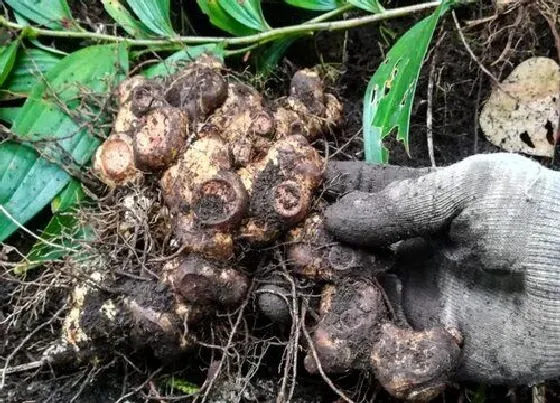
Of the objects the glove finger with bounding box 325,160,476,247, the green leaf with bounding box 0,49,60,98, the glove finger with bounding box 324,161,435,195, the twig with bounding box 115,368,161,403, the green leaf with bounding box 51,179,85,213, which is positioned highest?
the green leaf with bounding box 0,49,60,98

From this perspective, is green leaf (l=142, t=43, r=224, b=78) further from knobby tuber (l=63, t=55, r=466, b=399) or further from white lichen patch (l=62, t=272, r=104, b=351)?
white lichen patch (l=62, t=272, r=104, b=351)

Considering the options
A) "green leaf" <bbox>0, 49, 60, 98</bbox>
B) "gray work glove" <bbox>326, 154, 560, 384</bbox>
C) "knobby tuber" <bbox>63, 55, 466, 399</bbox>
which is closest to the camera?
"gray work glove" <bbox>326, 154, 560, 384</bbox>

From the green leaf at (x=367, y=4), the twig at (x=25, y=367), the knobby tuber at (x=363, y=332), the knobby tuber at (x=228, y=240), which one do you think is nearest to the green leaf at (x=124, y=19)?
the knobby tuber at (x=228, y=240)

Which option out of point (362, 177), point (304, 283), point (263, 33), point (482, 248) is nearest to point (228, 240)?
point (304, 283)

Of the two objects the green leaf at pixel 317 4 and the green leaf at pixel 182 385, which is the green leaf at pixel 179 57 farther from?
the green leaf at pixel 182 385

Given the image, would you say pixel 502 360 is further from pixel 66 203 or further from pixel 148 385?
pixel 66 203

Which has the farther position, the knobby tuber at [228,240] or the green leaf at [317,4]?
the green leaf at [317,4]

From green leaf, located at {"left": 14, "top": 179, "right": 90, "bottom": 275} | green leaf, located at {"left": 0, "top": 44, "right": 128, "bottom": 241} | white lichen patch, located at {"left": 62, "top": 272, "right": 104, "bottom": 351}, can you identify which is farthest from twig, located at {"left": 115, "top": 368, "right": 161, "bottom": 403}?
green leaf, located at {"left": 0, "top": 44, "right": 128, "bottom": 241}

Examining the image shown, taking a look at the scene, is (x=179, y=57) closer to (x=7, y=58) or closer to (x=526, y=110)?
(x=7, y=58)
